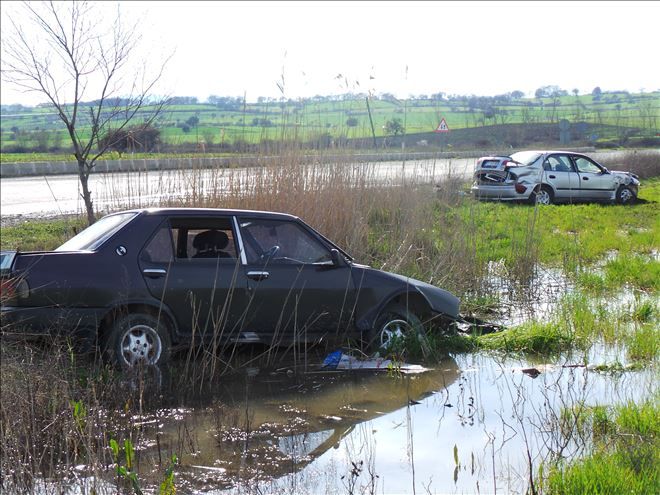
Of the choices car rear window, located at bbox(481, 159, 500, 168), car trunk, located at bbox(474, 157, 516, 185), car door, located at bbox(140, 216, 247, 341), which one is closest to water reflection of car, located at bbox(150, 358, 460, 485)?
car door, located at bbox(140, 216, 247, 341)

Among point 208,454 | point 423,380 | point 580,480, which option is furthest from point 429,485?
point 423,380

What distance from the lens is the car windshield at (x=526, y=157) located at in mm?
21266

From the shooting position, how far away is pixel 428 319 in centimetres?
855

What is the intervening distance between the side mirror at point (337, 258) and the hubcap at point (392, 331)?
73 centimetres

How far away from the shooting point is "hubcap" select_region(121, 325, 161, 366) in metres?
7.40

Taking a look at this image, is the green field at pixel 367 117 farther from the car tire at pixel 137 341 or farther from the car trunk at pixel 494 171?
the car tire at pixel 137 341

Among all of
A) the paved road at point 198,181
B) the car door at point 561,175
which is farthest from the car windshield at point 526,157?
the paved road at point 198,181

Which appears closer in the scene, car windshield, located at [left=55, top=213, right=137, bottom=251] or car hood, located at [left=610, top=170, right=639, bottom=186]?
car windshield, located at [left=55, top=213, right=137, bottom=251]

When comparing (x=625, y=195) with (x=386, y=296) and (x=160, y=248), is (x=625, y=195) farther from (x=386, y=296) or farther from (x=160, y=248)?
(x=160, y=248)

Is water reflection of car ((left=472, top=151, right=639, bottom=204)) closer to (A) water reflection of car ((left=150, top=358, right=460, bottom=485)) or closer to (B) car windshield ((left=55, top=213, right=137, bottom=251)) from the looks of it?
(A) water reflection of car ((left=150, top=358, right=460, bottom=485))

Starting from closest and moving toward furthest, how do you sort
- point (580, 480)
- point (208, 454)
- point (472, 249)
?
point (580, 480) < point (208, 454) < point (472, 249)

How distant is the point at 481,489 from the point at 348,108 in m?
10.7

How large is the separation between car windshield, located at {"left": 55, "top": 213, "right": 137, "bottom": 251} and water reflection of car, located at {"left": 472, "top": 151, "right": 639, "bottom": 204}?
13.6 m

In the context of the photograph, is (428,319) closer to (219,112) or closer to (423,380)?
(423,380)
